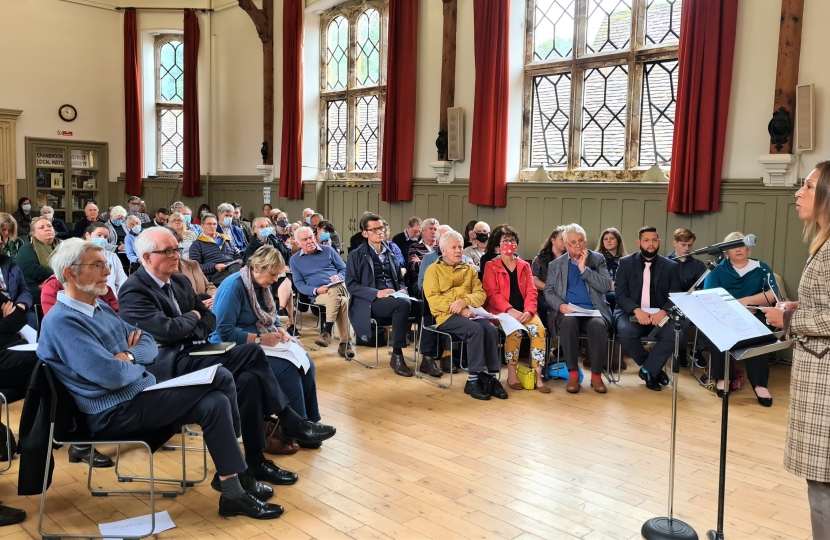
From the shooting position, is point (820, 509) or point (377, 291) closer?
point (820, 509)

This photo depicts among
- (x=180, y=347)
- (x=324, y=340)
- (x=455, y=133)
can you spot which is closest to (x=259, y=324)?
(x=180, y=347)

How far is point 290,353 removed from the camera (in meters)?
3.62

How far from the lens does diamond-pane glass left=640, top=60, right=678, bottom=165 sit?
6.99 m

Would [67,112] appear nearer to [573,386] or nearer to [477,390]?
[477,390]

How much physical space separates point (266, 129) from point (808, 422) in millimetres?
10031

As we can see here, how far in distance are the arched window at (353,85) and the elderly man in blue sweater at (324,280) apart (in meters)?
4.11

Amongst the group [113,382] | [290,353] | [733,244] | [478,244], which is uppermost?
[733,244]

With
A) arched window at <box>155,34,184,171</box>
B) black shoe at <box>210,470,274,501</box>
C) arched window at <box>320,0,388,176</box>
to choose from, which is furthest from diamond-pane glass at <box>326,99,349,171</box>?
black shoe at <box>210,470,274,501</box>

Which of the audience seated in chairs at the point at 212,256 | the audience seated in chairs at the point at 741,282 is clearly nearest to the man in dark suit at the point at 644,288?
the audience seated in chairs at the point at 741,282

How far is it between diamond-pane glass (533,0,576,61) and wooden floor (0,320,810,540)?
4.56m

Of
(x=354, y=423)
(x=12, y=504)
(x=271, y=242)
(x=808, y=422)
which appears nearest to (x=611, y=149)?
(x=271, y=242)

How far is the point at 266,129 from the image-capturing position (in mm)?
→ 11117

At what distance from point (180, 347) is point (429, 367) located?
2.39 m

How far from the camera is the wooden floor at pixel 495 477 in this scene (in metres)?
2.85
